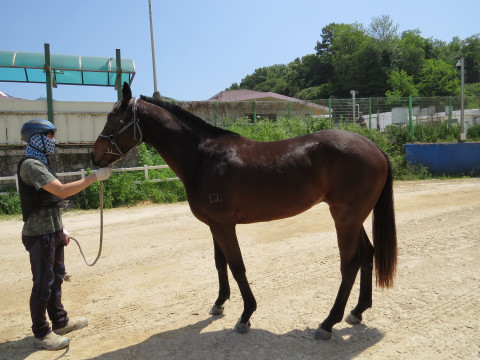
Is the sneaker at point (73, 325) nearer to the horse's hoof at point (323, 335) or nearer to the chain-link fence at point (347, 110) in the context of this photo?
the horse's hoof at point (323, 335)

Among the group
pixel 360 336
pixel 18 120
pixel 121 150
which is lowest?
pixel 360 336

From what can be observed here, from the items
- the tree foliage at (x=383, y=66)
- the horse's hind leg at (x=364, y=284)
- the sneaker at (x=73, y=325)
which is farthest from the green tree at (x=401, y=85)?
the sneaker at (x=73, y=325)

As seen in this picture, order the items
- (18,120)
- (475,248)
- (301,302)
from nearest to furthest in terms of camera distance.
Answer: (301,302) < (475,248) < (18,120)

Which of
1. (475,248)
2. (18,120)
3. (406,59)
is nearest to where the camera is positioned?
(475,248)

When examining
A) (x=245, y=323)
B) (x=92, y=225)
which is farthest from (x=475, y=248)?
(x=92, y=225)

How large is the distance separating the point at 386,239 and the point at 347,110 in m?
15.6

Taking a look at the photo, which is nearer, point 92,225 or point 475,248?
point 475,248

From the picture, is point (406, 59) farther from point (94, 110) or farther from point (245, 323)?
point (245, 323)

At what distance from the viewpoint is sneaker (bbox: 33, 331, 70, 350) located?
9.84 feet

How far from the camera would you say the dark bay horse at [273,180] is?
3139 mm

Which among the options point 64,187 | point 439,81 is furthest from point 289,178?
point 439,81

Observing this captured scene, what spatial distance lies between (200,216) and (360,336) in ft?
Answer: 5.95

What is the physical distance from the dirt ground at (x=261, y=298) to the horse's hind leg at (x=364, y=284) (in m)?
0.10

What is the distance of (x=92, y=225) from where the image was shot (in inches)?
316
